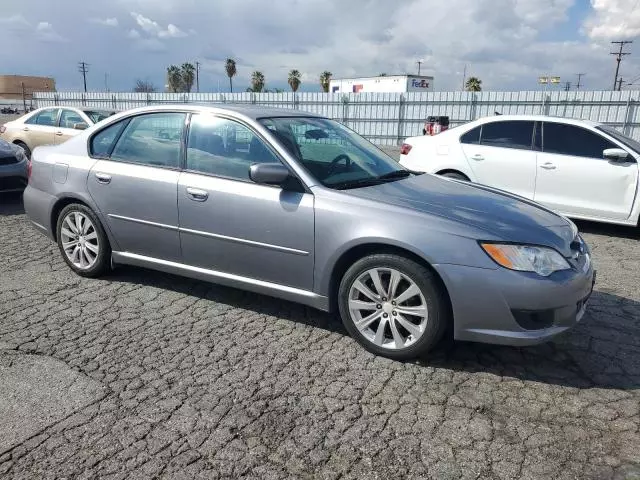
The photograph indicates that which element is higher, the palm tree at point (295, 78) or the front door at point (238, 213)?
the palm tree at point (295, 78)

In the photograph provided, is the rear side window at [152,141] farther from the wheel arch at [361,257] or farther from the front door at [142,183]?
the wheel arch at [361,257]

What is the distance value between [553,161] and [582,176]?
1.36ft

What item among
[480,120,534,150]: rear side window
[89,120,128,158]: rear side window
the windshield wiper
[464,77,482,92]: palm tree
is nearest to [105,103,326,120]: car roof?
[89,120,128,158]: rear side window

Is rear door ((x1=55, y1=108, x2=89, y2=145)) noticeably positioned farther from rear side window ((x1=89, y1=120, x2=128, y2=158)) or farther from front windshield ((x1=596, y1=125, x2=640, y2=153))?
front windshield ((x1=596, y1=125, x2=640, y2=153))

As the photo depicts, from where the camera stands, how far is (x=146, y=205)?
416 centimetres

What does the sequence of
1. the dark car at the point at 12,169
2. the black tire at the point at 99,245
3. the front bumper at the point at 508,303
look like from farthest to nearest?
the dark car at the point at 12,169 → the black tire at the point at 99,245 → the front bumper at the point at 508,303

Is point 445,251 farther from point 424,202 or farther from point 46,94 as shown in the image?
point 46,94

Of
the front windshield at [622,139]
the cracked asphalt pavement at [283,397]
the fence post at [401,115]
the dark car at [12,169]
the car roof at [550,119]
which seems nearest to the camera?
the cracked asphalt pavement at [283,397]

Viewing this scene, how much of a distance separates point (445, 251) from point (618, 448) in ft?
4.37

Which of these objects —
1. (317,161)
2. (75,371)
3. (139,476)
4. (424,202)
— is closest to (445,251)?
(424,202)

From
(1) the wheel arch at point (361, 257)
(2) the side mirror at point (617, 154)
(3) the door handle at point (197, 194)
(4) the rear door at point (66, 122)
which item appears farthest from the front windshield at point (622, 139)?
(4) the rear door at point (66, 122)

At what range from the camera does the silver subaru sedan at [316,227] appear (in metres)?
3.09

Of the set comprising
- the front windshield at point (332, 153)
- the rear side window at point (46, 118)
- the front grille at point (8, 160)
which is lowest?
the front grille at point (8, 160)

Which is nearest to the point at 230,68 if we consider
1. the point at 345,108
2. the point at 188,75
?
the point at 188,75
